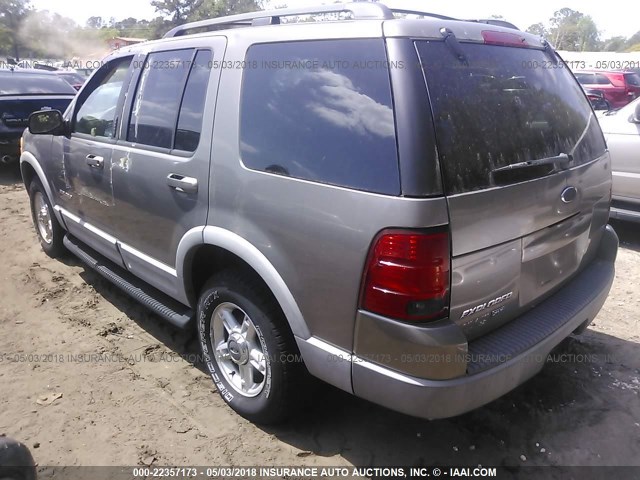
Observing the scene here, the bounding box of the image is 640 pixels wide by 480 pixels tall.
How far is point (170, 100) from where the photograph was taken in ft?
9.86

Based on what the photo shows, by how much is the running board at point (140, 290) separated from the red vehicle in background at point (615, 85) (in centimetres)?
1738

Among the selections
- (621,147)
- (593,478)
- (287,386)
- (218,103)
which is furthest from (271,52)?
(621,147)

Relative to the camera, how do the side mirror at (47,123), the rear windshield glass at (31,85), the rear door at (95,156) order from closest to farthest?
the rear door at (95,156) < the side mirror at (47,123) < the rear windshield glass at (31,85)

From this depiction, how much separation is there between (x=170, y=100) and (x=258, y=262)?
127 centimetres

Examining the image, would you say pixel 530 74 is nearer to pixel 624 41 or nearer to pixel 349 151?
pixel 349 151

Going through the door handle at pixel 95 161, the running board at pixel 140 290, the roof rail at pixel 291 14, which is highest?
the roof rail at pixel 291 14

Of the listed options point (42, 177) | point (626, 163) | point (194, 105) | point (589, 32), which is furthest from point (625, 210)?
point (589, 32)

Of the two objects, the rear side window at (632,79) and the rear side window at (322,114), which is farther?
A: the rear side window at (632,79)

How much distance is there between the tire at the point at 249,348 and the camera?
2461 mm

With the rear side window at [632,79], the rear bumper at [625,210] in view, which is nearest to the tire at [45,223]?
the rear bumper at [625,210]

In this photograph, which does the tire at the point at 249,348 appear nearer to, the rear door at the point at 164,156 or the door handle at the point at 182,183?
the rear door at the point at 164,156

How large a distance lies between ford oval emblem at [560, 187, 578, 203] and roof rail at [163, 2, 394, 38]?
1.15m

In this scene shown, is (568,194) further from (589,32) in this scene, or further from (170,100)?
(589,32)

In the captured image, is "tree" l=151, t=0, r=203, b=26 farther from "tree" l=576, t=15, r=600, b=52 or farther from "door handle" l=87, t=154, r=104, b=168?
"tree" l=576, t=15, r=600, b=52
